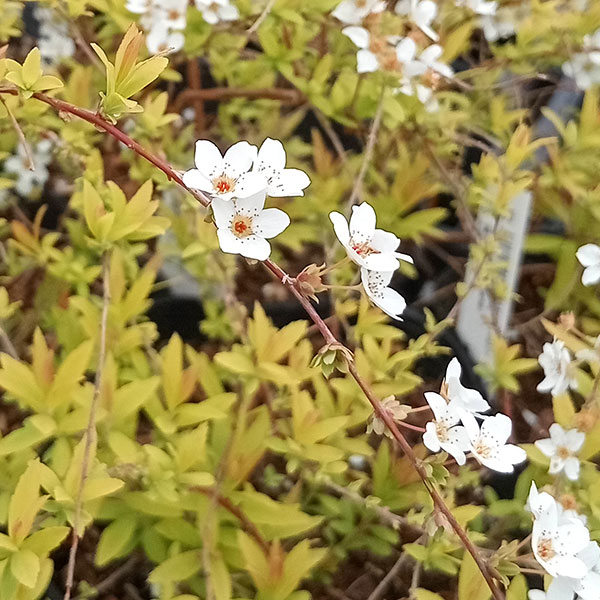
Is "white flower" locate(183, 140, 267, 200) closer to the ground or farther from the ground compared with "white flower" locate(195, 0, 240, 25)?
farther from the ground

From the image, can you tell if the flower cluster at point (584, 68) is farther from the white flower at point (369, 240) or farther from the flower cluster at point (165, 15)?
the white flower at point (369, 240)

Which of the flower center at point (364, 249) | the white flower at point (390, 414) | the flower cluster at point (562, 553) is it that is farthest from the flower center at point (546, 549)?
the flower center at point (364, 249)

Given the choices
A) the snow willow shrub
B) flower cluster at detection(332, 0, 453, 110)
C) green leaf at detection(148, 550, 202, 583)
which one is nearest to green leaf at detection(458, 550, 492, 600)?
the snow willow shrub

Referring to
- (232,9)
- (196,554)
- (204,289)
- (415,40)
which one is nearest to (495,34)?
(415,40)

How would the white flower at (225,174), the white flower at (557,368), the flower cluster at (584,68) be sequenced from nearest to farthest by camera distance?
the white flower at (225,174) → the white flower at (557,368) → the flower cluster at (584,68)

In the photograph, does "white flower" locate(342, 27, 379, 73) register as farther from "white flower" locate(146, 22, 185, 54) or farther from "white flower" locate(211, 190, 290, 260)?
"white flower" locate(211, 190, 290, 260)

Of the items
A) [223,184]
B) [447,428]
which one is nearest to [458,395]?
[447,428]
